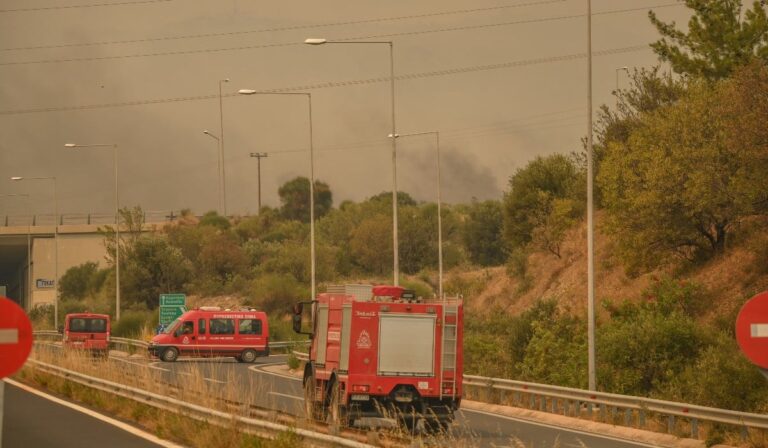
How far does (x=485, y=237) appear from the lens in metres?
110

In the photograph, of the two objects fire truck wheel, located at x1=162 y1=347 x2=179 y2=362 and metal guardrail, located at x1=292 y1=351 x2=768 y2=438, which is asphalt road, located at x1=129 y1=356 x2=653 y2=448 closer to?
metal guardrail, located at x1=292 y1=351 x2=768 y2=438

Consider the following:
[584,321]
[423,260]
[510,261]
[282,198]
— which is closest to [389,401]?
[584,321]

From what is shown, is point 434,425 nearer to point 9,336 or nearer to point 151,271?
point 9,336

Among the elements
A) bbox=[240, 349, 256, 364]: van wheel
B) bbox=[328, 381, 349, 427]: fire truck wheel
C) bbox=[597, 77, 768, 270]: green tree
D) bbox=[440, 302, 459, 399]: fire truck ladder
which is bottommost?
bbox=[240, 349, 256, 364]: van wheel

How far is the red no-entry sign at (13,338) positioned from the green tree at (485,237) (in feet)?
322

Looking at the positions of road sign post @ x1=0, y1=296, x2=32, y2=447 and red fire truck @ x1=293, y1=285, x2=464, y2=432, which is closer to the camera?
road sign post @ x1=0, y1=296, x2=32, y2=447

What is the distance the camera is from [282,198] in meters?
149

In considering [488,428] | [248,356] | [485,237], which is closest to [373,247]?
[485,237]

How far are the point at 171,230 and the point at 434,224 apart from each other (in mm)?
22148

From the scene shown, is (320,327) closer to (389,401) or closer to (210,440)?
(389,401)

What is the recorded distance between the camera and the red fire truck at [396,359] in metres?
22.0

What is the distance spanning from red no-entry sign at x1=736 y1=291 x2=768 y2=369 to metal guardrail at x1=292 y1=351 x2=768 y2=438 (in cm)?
1044

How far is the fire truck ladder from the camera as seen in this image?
2227cm

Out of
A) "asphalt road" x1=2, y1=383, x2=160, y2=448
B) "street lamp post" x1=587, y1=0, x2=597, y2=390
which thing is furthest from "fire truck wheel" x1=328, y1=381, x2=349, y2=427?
"street lamp post" x1=587, y1=0, x2=597, y2=390
